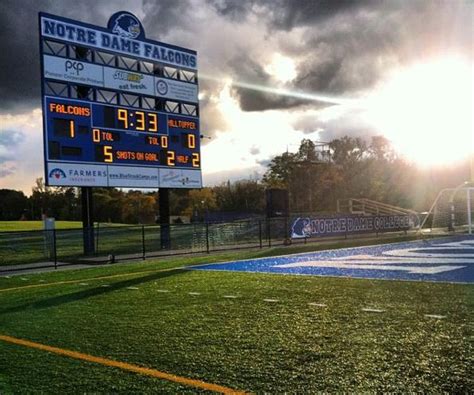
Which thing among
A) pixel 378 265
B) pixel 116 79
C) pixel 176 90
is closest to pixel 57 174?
pixel 116 79

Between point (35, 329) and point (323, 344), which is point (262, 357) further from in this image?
point (35, 329)

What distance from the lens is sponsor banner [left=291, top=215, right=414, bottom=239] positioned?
2336 centimetres

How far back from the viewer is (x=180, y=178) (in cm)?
2227

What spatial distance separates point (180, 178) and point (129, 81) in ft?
14.5

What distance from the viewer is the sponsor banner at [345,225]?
23.4 metres

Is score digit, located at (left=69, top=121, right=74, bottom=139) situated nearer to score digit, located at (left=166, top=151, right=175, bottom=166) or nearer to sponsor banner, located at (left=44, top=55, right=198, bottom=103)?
sponsor banner, located at (left=44, top=55, right=198, bottom=103)

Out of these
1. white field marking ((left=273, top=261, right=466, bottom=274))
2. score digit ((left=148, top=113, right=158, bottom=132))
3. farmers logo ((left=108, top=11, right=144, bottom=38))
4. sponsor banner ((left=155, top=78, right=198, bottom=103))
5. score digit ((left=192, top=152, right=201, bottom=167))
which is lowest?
white field marking ((left=273, top=261, right=466, bottom=274))

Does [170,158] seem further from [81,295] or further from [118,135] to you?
[81,295]

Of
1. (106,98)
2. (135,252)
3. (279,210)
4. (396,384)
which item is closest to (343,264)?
(135,252)

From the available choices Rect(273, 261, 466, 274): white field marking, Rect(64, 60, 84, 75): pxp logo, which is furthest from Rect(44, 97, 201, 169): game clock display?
Rect(273, 261, 466, 274): white field marking

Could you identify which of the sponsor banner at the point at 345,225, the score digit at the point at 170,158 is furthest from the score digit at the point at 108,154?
the sponsor banner at the point at 345,225

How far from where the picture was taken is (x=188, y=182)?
22.6 m

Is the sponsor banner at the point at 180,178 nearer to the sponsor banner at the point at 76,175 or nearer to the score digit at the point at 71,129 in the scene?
the sponsor banner at the point at 76,175

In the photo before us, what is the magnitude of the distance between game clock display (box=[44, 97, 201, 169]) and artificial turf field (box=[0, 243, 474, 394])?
946 centimetres
